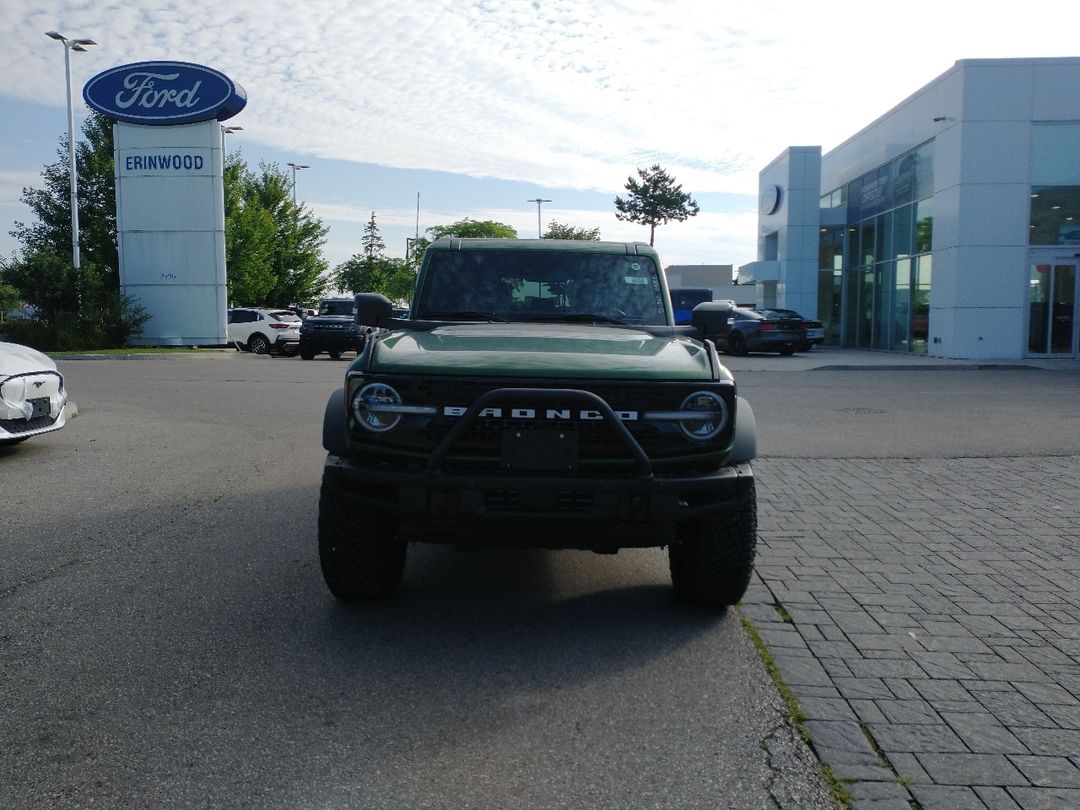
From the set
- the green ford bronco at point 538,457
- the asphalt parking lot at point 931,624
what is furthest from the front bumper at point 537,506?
the asphalt parking lot at point 931,624

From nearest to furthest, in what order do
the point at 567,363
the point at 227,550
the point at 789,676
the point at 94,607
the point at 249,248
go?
the point at 789,676
the point at 567,363
the point at 94,607
the point at 227,550
the point at 249,248

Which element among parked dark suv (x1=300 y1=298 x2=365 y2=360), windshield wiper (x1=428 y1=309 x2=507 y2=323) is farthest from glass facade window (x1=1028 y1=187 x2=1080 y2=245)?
windshield wiper (x1=428 y1=309 x2=507 y2=323)

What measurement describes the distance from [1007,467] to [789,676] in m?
6.00

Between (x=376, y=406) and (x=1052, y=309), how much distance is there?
1012 inches

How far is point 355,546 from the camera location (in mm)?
4371

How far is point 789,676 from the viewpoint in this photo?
3.79m

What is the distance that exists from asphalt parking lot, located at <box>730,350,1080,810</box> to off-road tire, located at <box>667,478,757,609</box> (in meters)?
0.24

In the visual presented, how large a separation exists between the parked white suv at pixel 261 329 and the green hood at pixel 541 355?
26.9 metres

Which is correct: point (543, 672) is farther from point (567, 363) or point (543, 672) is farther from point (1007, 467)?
point (1007, 467)

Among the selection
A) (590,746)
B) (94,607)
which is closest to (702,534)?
(590,746)

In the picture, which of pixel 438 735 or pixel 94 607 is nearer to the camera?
pixel 438 735

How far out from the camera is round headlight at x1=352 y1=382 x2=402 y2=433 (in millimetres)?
4090

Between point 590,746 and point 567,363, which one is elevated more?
point 567,363

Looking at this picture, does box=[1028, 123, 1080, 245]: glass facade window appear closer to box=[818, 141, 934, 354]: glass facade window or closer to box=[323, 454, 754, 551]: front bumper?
box=[818, 141, 934, 354]: glass facade window
